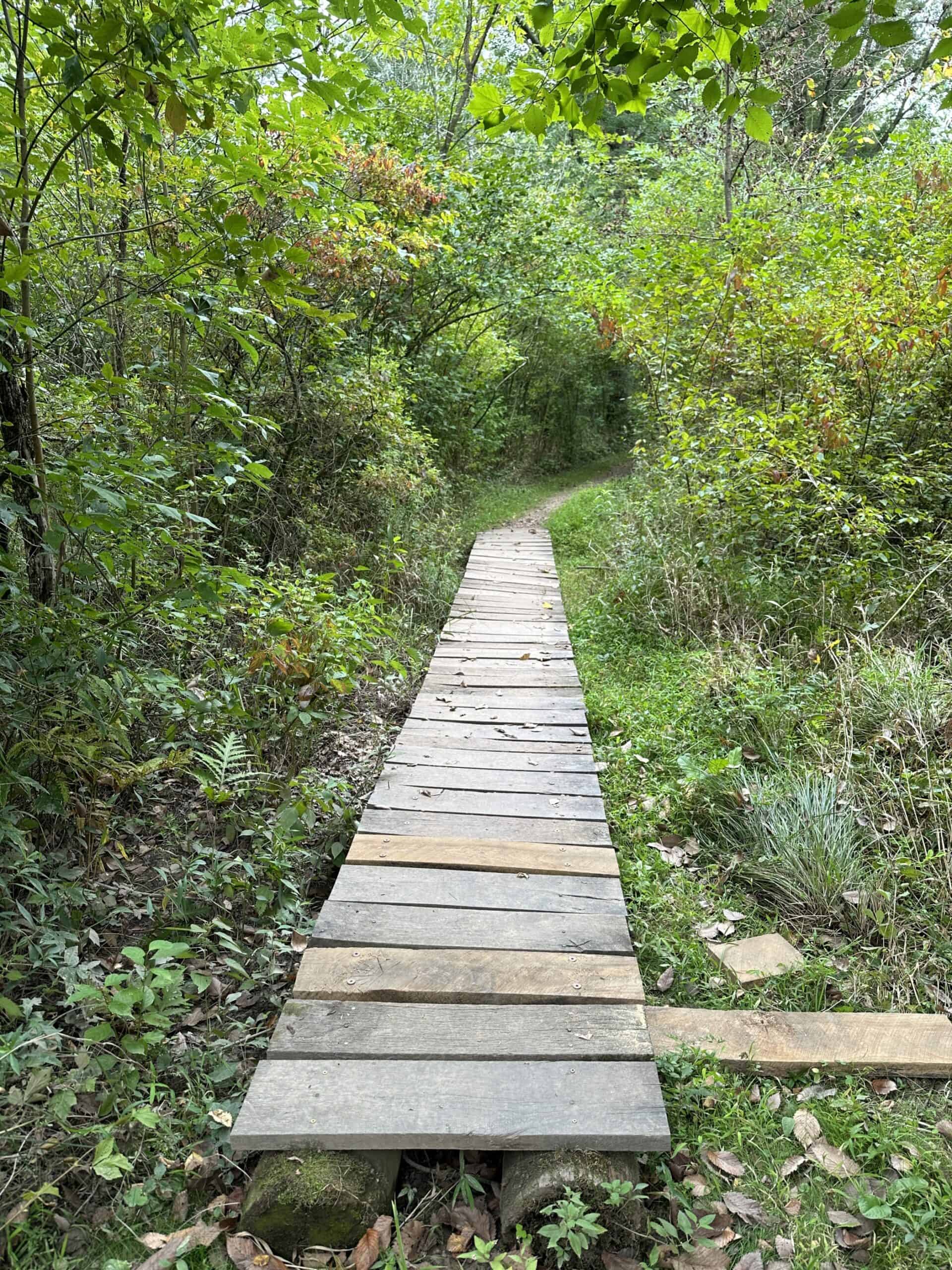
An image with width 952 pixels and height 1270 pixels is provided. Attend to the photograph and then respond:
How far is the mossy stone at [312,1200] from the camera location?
1.69 meters

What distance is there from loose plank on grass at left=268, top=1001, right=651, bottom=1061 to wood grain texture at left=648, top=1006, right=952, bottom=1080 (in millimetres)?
194

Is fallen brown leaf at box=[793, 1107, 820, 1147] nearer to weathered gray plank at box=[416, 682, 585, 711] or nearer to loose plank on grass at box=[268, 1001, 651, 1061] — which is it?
loose plank on grass at box=[268, 1001, 651, 1061]

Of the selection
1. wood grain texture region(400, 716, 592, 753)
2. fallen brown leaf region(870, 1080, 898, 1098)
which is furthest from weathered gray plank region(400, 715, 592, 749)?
fallen brown leaf region(870, 1080, 898, 1098)

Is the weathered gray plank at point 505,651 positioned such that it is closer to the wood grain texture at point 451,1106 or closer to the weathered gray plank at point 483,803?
the weathered gray plank at point 483,803

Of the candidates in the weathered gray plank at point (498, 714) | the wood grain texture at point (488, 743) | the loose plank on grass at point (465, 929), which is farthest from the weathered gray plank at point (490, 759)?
the loose plank on grass at point (465, 929)

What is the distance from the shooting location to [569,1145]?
1.78 m

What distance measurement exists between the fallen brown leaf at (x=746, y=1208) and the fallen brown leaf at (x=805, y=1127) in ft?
0.81

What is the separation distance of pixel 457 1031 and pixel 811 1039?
1119mm

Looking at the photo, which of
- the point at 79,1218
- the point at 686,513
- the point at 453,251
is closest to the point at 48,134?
the point at 79,1218

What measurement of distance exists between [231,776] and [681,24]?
3.07 metres

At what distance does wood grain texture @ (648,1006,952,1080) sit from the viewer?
2.17m

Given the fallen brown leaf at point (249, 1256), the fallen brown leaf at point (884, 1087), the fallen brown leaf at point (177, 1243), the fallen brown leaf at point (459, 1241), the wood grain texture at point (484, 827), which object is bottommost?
the fallen brown leaf at point (884, 1087)

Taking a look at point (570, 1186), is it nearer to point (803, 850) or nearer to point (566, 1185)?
point (566, 1185)

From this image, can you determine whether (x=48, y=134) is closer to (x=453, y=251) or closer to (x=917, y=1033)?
(x=917, y=1033)
